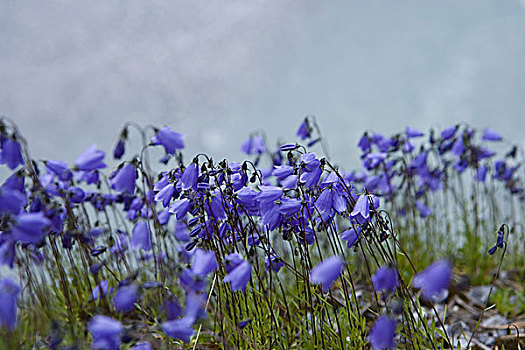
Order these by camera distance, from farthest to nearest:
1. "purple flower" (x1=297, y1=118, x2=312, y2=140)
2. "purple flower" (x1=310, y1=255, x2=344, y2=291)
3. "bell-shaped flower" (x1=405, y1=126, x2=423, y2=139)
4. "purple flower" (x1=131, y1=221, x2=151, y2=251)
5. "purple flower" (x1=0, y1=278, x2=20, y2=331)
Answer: "bell-shaped flower" (x1=405, y1=126, x2=423, y2=139) < "purple flower" (x1=297, y1=118, x2=312, y2=140) < "purple flower" (x1=131, y1=221, x2=151, y2=251) < "purple flower" (x1=310, y1=255, x2=344, y2=291) < "purple flower" (x1=0, y1=278, x2=20, y2=331)

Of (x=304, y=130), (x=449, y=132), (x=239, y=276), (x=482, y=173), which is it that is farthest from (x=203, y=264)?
(x=482, y=173)

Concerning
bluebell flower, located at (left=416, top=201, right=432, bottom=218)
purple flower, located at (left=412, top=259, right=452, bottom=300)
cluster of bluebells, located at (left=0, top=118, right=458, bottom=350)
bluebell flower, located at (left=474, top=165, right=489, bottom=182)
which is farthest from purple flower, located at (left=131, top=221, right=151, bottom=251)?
bluebell flower, located at (left=474, top=165, right=489, bottom=182)

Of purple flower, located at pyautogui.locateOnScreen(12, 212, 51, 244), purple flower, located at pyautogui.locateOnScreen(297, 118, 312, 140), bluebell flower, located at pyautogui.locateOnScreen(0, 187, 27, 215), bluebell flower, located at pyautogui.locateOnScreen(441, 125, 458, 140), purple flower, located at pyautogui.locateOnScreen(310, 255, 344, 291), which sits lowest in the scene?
purple flower, located at pyautogui.locateOnScreen(310, 255, 344, 291)

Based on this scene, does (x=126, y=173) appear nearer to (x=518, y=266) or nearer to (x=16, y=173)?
(x=16, y=173)

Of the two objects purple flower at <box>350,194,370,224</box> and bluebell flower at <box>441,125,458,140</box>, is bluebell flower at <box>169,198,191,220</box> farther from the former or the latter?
bluebell flower at <box>441,125,458,140</box>

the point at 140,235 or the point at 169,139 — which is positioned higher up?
the point at 169,139

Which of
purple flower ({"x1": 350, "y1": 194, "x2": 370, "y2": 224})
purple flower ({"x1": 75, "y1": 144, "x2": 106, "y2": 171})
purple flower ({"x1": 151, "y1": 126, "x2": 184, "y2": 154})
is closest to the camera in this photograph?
purple flower ({"x1": 350, "y1": 194, "x2": 370, "y2": 224})

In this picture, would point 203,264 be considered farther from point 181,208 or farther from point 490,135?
point 490,135
